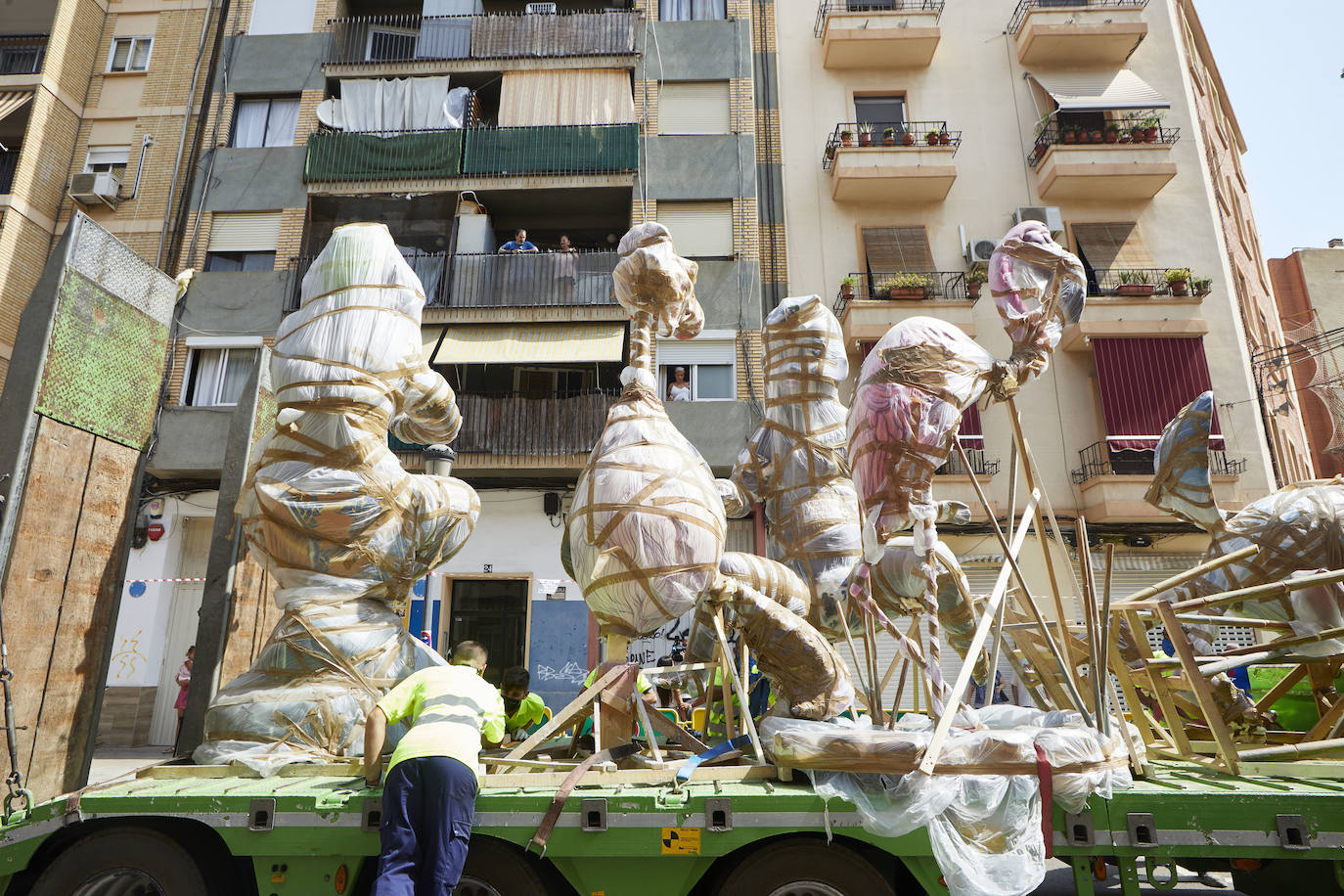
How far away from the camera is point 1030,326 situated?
4453 millimetres

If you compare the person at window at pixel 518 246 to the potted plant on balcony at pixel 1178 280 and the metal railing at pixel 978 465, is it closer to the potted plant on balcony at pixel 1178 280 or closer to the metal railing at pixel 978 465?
the metal railing at pixel 978 465

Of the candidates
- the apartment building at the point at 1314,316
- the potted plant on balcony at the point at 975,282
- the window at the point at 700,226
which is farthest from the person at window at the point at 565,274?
the apartment building at the point at 1314,316

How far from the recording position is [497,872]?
3365mm

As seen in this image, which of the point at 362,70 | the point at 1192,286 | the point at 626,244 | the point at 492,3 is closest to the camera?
the point at 626,244

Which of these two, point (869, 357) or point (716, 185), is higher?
point (716, 185)

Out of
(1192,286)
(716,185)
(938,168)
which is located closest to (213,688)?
(716,185)

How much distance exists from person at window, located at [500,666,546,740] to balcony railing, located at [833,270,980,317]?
9996 mm

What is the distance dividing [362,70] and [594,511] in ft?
48.9

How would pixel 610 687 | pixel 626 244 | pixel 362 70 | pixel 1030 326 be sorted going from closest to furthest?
pixel 610 687
pixel 1030 326
pixel 626 244
pixel 362 70

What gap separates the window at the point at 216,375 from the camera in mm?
14500

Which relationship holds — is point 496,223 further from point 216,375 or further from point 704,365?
point 216,375

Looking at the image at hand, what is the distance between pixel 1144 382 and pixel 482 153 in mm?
12024

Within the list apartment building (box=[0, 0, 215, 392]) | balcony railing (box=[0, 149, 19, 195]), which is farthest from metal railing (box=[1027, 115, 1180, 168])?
balcony railing (box=[0, 149, 19, 195])

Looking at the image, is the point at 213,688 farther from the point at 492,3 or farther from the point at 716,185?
the point at 492,3
